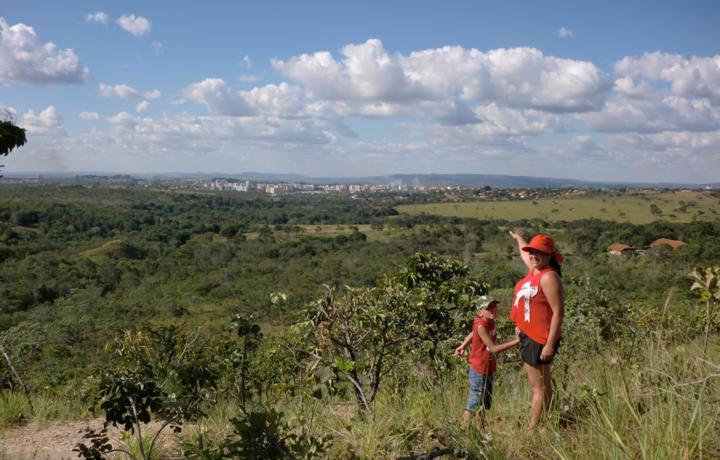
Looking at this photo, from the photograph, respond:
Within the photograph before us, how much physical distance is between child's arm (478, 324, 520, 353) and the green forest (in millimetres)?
267

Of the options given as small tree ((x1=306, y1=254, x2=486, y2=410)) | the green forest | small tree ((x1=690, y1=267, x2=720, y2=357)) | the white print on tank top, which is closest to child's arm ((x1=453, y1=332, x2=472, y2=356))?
the green forest

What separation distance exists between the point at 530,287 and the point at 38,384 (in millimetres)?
16788

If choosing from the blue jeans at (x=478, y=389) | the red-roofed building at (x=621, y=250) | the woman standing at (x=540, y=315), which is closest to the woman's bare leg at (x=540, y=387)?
the woman standing at (x=540, y=315)

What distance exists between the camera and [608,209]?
8006cm

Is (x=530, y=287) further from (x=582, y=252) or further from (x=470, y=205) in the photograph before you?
(x=470, y=205)

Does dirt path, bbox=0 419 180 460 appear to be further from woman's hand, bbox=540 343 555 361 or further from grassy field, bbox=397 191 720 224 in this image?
grassy field, bbox=397 191 720 224

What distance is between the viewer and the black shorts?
8.89ft

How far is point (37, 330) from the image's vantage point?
2295cm

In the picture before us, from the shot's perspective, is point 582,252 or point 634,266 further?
point 582,252

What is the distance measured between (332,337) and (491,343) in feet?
3.62

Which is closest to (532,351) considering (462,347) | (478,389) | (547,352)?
(547,352)

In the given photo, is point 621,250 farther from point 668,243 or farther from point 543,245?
point 543,245

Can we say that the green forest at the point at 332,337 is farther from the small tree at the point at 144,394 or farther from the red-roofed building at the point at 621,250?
the red-roofed building at the point at 621,250

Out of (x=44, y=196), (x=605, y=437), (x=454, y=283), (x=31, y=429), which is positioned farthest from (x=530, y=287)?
(x=44, y=196)
